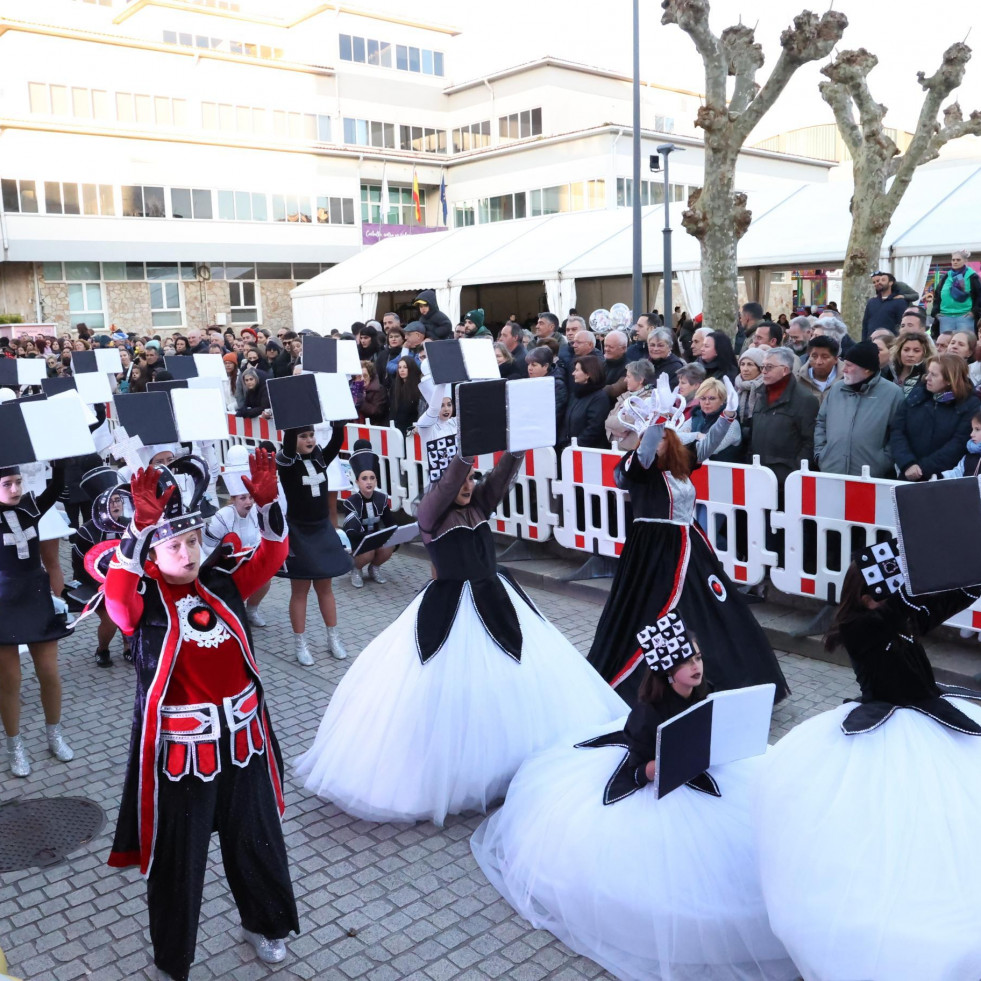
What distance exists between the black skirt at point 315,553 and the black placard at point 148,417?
5.64 feet

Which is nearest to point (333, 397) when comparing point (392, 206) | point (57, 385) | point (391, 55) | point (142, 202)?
point (57, 385)

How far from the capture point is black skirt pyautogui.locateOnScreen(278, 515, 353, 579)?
7027 mm

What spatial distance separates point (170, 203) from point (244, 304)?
18.0 ft

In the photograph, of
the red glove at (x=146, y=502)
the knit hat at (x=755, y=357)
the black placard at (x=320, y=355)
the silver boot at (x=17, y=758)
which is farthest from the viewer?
the black placard at (x=320, y=355)

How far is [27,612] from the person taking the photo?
544 cm

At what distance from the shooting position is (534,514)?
9.27 metres

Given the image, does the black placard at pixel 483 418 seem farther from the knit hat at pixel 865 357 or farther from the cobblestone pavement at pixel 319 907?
the knit hat at pixel 865 357

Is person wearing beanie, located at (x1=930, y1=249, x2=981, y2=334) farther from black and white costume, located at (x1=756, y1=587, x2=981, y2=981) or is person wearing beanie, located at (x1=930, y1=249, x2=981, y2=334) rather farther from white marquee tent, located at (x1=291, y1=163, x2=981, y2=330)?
black and white costume, located at (x1=756, y1=587, x2=981, y2=981)

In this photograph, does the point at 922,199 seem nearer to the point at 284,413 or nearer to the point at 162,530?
the point at 284,413

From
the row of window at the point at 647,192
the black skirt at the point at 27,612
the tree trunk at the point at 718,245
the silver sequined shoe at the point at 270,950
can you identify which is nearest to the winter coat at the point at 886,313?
the tree trunk at the point at 718,245

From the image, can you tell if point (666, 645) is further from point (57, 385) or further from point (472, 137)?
point (472, 137)

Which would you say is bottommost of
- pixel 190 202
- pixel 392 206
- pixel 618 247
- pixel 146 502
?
pixel 146 502

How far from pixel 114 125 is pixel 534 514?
1516 inches

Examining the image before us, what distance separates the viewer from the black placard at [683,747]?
138 inches
